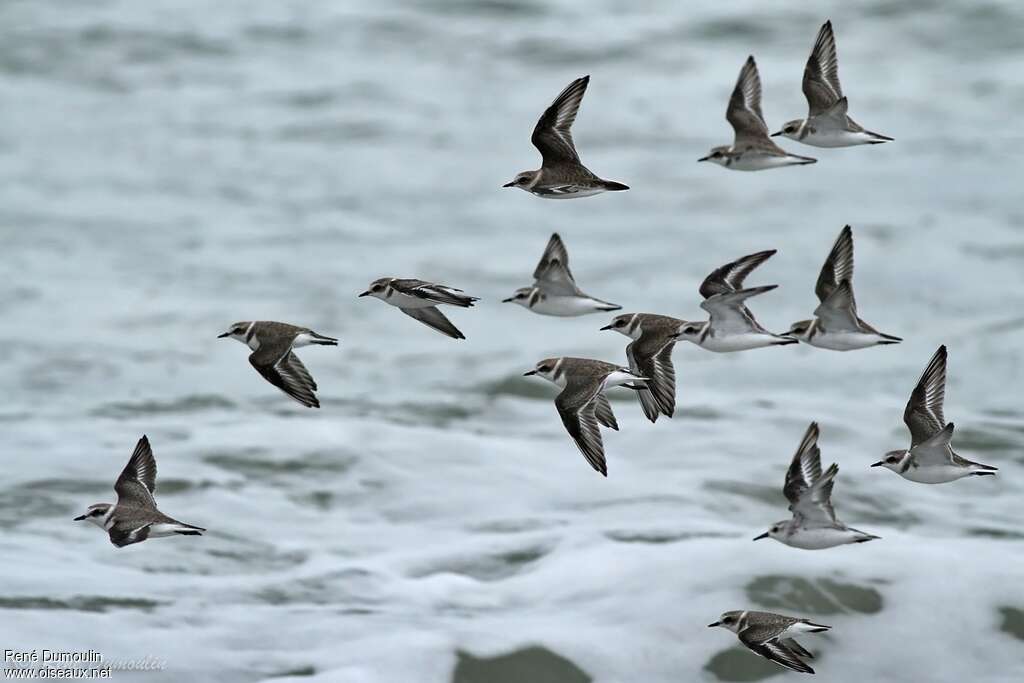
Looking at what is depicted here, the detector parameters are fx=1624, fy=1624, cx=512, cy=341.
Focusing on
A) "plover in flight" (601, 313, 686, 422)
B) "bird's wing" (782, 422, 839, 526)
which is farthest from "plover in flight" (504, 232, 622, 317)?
"bird's wing" (782, 422, 839, 526)

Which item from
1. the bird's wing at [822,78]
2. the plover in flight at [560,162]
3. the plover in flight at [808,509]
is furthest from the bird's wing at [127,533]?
the bird's wing at [822,78]

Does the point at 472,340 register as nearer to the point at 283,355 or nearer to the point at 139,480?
the point at 139,480

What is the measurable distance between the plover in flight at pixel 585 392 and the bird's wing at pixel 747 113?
217 centimetres

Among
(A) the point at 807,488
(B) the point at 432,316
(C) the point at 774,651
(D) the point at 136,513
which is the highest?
(B) the point at 432,316

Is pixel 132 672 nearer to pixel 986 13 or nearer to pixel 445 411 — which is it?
pixel 445 411

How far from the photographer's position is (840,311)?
9703mm

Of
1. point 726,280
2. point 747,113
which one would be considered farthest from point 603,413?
point 747,113

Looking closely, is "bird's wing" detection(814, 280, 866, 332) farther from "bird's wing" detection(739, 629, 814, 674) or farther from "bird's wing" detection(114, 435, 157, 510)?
"bird's wing" detection(114, 435, 157, 510)

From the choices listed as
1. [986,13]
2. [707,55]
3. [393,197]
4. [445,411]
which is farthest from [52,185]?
[986,13]

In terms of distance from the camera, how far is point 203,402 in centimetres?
1855

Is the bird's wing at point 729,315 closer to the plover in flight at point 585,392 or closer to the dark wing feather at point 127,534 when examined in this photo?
the plover in flight at point 585,392

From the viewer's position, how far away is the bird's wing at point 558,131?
9.67 metres

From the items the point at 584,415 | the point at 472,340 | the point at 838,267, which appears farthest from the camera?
the point at 472,340

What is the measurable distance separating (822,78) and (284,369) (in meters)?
4.06
